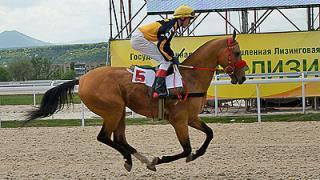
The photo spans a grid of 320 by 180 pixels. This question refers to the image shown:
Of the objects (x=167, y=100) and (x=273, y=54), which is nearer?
(x=167, y=100)

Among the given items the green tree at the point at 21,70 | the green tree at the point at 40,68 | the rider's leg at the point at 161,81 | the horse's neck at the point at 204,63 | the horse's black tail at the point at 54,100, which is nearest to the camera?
the rider's leg at the point at 161,81

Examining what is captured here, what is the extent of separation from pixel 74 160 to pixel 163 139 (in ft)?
8.23

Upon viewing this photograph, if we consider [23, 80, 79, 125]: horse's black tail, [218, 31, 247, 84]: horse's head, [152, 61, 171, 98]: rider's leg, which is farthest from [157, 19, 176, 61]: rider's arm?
[23, 80, 79, 125]: horse's black tail

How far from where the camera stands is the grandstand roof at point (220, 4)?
16469mm

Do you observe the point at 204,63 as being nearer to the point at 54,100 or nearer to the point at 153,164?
the point at 153,164

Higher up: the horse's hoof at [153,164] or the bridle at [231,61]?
the bridle at [231,61]

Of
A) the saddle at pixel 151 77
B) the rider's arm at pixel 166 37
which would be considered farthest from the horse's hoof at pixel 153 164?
the rider's arm at pixel 166 37

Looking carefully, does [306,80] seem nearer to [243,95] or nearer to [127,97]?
[243,95]

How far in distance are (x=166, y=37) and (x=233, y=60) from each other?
883 mm

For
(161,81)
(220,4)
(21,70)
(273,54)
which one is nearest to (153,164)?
(161,81)

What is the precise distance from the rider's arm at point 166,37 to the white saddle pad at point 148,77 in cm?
25

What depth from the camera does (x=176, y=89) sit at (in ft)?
22.2

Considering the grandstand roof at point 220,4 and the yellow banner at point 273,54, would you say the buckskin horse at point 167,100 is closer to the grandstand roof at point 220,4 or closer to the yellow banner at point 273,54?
the yellow banner at point 273,54

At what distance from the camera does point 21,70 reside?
229ft
